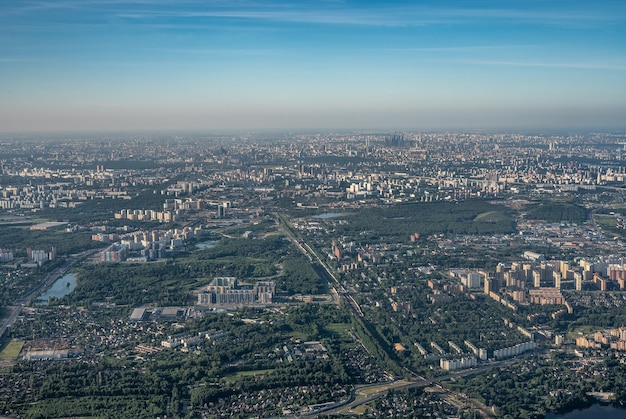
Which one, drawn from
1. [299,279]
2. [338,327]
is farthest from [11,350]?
[299,279]

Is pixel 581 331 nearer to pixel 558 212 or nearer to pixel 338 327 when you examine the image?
pixel 338 327

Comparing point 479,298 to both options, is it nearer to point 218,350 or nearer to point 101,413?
point 218,350

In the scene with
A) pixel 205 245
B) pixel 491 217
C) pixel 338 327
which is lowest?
pixel 205 245

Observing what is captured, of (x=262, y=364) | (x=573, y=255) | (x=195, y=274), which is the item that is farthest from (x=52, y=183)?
(x=262, y=364)

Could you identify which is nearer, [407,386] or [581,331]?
[407,386]

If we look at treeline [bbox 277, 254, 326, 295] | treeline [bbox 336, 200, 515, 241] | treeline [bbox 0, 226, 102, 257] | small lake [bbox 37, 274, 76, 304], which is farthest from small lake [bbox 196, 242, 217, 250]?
small lake [bbox 37, 274, 76, 304]

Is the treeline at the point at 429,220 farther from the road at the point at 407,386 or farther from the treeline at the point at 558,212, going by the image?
the road at the point at 407,386

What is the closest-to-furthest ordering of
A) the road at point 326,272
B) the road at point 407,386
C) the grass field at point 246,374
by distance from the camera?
the road at point 407,386, the grass field at point 246,374, the road at point 326,272

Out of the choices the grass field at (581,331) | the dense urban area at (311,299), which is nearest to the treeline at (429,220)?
the dense urban area at (311,299)
